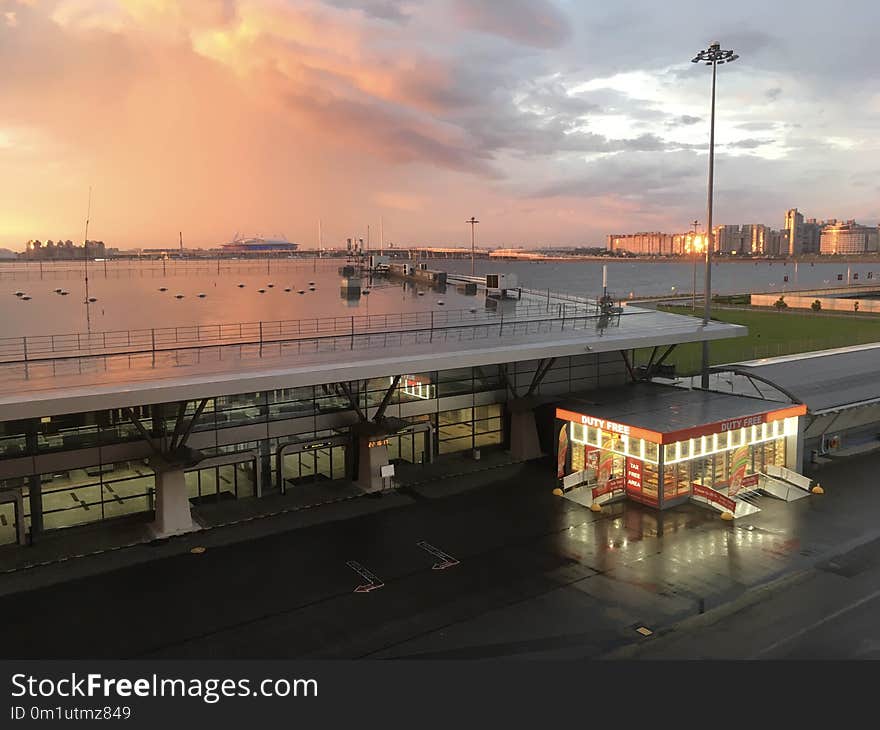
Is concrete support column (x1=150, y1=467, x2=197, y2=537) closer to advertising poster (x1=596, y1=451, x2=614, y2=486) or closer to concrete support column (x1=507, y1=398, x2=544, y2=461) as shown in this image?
concrete support column (x1=507, y1=398, x2=544, y2=461)

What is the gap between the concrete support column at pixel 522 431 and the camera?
2886 centimetres

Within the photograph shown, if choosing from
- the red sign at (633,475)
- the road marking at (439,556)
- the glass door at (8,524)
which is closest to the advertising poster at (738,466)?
the red sign at (633,475)

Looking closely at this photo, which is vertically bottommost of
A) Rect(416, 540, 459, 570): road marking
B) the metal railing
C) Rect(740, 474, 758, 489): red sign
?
Rect(416, 540, 459, 570): road marking

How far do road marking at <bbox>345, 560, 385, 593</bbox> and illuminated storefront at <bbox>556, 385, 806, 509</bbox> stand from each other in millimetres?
8722

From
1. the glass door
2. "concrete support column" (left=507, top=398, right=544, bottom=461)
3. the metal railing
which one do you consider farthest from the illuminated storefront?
the glass door

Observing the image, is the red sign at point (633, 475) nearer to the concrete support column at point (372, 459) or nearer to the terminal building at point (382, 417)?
the terminal building at point (382, 417)

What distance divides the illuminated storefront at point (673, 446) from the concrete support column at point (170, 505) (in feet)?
40.4

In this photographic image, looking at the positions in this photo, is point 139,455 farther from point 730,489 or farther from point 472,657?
point 730,489

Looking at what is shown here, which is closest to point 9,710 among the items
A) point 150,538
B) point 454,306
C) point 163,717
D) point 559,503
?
point 163,717

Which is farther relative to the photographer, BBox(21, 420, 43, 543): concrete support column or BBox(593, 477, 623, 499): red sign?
BBox(593, 477, 623, 499): red sign

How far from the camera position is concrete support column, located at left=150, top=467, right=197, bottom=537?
2072 centimetres

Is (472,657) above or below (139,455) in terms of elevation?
below

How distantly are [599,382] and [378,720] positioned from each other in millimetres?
23644

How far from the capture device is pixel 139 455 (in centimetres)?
2155
